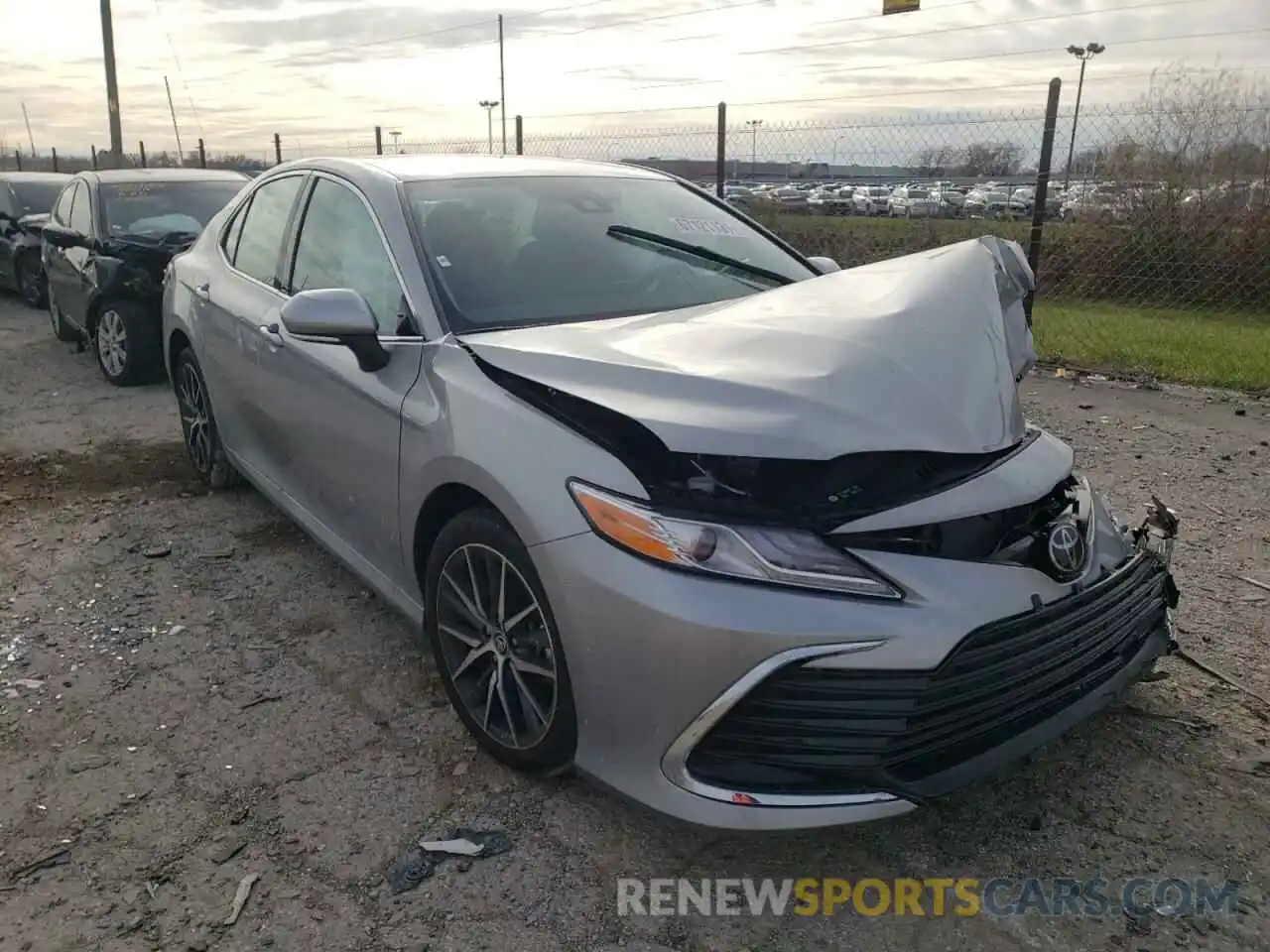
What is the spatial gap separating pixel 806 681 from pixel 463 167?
2.44 meters

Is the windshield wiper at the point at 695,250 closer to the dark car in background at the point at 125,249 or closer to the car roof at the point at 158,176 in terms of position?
the dark car in background at the point at 125,249

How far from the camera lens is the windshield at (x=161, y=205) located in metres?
7.77

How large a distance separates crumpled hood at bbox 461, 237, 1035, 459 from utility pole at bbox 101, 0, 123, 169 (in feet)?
71.2

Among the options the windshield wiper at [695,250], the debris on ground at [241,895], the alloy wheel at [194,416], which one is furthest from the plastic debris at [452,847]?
the alloy wheel at [194,416]

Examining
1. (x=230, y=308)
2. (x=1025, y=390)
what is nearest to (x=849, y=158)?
(x=1025, y=390)

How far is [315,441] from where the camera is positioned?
3.50 meters

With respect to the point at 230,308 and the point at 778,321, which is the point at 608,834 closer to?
the point at 778,321

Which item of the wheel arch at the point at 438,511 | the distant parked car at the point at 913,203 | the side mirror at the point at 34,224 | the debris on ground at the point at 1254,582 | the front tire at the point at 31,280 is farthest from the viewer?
the front tire at the point at 31,280

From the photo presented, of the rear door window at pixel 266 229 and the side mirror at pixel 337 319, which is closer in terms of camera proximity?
the side mirror at pixel 337 319

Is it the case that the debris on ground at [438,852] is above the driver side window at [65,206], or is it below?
below

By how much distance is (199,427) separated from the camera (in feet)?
16.5

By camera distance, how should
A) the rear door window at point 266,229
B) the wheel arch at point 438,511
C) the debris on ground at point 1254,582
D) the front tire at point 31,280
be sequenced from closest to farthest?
the wheel arch at point 438,511
the debris on ground at point 1254,582
the rear door window at point 266,229
the front tire at point 31,280

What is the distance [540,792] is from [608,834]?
24cm

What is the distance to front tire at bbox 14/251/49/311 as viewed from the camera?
11984mm
